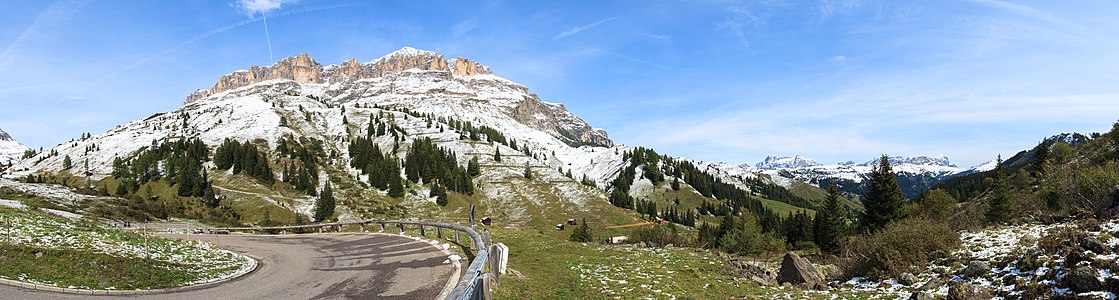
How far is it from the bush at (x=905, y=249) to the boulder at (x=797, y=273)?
2.02 metres

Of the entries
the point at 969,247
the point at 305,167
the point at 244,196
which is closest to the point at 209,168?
the point at 305,167

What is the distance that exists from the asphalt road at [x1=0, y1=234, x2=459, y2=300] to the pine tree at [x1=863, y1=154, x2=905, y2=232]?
6720 cm

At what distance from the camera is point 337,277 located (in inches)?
709

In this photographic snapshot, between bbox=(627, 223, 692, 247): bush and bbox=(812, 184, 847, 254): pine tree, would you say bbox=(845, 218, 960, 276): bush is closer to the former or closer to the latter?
bbox=(627, 223, 692, 247): bush

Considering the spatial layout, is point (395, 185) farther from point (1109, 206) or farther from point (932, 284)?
point (1109, 206)

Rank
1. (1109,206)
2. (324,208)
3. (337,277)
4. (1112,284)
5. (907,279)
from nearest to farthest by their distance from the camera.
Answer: (1112,284) → (337,277) → (907,279) → (1109,206) → (324,208)

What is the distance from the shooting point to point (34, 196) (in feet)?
286

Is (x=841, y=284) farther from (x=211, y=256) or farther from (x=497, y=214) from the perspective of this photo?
(x=497, y=214)

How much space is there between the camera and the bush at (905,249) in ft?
75.4

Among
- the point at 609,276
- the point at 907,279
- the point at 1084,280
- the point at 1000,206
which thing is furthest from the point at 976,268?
the point at 1000,206

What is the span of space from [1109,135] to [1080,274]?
87297mm

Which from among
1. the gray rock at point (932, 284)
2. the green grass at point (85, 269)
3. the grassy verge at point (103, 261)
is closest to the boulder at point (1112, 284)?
the gray rock at point (932, 284)

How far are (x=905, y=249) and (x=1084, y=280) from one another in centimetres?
968

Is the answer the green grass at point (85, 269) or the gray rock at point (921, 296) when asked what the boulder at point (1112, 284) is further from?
the green grass at point (85, 269)
